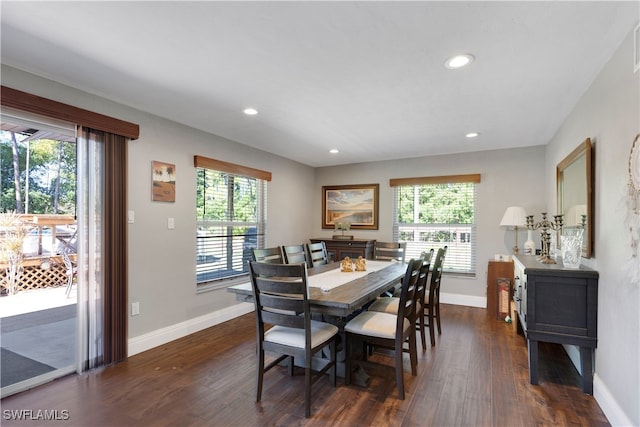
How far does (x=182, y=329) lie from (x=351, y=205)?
3.41 m

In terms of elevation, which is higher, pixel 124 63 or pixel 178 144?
pixel 124 63

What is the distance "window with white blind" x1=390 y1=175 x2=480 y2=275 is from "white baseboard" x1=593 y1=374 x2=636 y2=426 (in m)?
2.65

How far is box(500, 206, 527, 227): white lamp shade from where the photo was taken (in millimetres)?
4176

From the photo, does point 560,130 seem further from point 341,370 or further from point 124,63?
point 124,63

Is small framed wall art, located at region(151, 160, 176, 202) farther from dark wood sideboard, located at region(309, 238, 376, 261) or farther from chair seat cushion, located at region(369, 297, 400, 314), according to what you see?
dark wood sideboard, located at region(309, 238, 376, 261)

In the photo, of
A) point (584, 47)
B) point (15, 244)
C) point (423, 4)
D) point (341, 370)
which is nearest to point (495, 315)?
point (341, 370)

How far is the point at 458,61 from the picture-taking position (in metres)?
2.15

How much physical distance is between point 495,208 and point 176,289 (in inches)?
174

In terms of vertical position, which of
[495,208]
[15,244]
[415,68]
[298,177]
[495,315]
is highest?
[415,68]

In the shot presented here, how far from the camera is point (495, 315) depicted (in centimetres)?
421

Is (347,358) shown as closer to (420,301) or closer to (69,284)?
(420,301)

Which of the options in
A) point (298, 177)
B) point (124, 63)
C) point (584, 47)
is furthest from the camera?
point (298, 177)

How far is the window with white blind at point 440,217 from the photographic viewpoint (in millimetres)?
4922

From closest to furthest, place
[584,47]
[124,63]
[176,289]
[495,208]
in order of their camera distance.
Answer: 1. [584,47]
2. [124,63]
3. [176,289]
4. [495,208]
